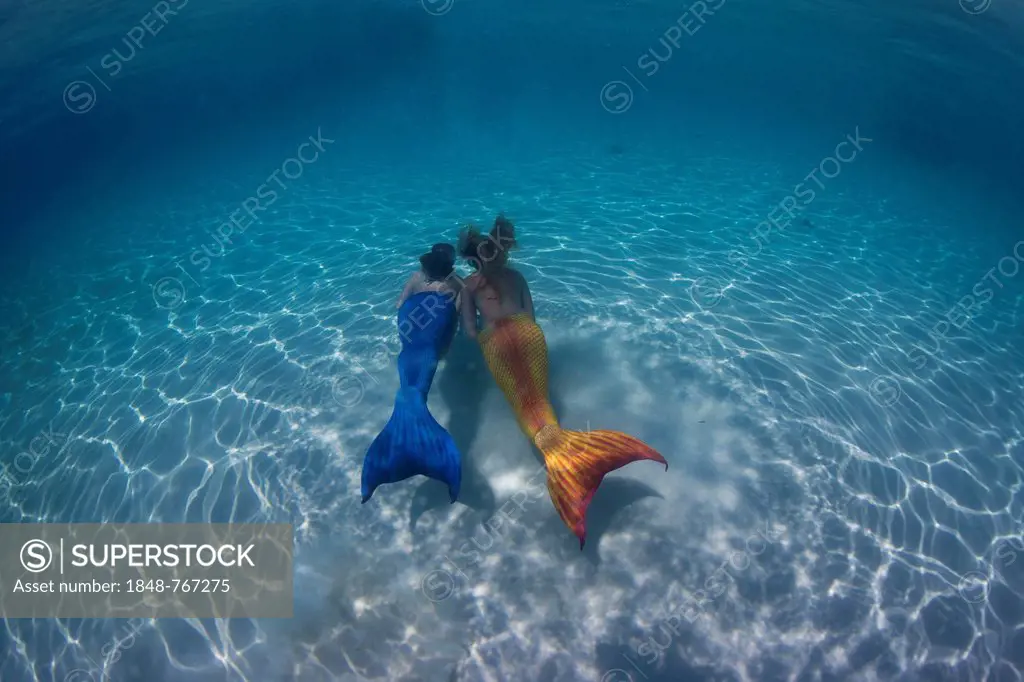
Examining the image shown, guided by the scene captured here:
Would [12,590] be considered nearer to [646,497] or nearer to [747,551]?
[646,497]

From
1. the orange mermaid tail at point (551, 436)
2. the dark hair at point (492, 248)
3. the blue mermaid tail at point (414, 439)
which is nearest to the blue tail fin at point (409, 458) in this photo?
the blue mermaid tail at point (414, 439)

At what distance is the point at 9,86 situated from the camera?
21750 millimetres

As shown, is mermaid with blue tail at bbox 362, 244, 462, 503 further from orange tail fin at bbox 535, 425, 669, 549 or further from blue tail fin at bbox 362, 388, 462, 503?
orange tail fin at bbox 535, 425, 669, 549

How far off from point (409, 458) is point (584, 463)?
1.62m

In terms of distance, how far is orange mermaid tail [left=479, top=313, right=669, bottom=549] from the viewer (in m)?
4.43

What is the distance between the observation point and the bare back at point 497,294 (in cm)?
576

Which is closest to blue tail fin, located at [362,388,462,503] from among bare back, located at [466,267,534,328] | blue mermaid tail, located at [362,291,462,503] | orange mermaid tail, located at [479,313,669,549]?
blue mermaid tail, located at [362,291,462,503]

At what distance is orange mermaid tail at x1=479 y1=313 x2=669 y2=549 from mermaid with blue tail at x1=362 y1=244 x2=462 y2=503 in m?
0.62

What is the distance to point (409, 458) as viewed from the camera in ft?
15.1

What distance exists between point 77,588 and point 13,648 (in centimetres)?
73

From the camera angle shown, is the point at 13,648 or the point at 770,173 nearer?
the point at 13,648

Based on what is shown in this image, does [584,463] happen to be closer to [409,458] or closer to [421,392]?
[409,458]

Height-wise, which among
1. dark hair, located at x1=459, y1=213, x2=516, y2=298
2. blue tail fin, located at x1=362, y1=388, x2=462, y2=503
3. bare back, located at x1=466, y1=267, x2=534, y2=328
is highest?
dark hair, located at x1=459, y1=213, x2=516, y2=298

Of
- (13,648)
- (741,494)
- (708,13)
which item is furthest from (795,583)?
(708,13)
